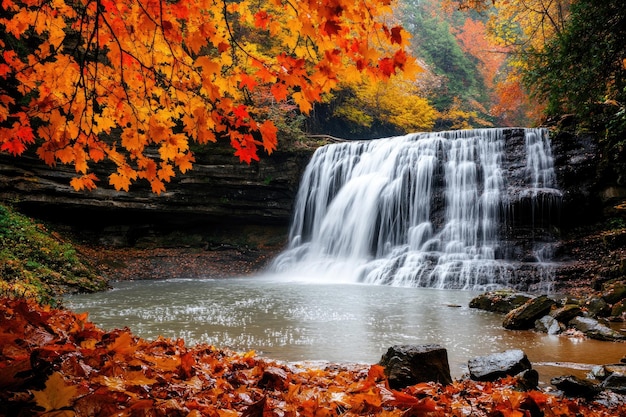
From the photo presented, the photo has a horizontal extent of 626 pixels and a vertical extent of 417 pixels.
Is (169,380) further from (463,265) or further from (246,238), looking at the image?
(246,238)

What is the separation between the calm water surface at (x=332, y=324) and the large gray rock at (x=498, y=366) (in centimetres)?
28

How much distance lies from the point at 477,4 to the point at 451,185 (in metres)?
6.93

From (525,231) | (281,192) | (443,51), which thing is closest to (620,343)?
(525,231)

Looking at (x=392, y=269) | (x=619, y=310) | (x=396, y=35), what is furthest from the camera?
(x=392, y=269)

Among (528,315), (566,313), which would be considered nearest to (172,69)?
(528,315)

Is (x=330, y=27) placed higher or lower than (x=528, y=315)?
higher

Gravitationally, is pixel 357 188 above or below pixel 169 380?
above

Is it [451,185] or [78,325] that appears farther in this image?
[451,185]

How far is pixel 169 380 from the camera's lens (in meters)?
1.98

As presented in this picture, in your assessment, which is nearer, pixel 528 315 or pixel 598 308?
pixel 528 315

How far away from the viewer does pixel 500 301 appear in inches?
283

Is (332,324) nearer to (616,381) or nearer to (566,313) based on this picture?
(566,313)

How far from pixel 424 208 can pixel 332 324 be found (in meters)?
9.41

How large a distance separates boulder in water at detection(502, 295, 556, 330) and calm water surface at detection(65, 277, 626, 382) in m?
0.20
